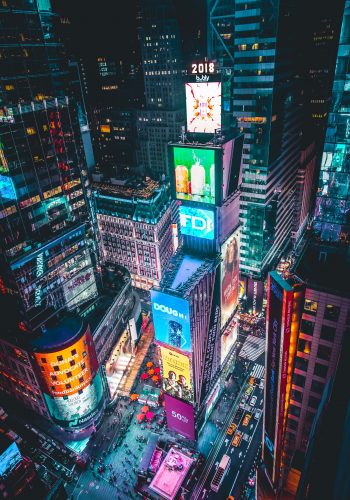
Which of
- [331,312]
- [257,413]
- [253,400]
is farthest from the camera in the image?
[253,400]

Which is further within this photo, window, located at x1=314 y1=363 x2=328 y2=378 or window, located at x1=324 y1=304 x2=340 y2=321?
window, located at x1=314 y1=363 x2=328 y2=378

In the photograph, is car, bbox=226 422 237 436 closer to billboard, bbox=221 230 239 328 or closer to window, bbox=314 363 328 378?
billboard, bbox=221 230 239 328

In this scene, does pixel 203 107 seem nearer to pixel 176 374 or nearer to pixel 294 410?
pixel 176 374

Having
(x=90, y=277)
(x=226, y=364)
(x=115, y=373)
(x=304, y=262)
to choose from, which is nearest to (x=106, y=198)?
(x=90, y=277)

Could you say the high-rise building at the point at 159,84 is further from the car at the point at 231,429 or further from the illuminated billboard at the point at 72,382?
the car at the point at 231,429

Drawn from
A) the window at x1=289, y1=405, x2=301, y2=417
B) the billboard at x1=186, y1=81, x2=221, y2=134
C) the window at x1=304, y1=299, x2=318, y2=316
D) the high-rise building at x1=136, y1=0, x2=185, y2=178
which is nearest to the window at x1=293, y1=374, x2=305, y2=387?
the window at x1=289, y1=405, x2=301, y2=417

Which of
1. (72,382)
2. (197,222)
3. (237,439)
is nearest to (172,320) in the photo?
(197,222)
